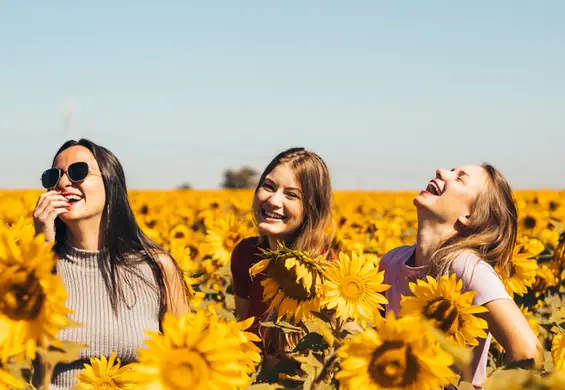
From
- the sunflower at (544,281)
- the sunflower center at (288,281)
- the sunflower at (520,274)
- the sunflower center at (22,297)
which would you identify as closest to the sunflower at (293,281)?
the sunflower center at (288,281)

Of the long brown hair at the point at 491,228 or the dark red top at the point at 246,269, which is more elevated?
the long brown hair at the point at 491,228

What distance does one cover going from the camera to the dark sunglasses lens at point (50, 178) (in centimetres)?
297

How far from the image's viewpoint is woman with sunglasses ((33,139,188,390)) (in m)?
3.02

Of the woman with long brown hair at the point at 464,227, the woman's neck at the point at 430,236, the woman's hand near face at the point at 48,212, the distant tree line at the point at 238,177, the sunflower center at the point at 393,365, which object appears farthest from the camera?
the distant tree line at the point at 238,177

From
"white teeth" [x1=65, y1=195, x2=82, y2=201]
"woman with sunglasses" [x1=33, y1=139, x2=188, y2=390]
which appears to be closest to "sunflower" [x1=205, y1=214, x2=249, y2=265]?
"woman with sunglasses" [x1=33, y1=139, x2=188, y2=390]

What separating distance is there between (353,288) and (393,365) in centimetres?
64

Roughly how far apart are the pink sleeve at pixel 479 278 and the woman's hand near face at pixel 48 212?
4.57ft

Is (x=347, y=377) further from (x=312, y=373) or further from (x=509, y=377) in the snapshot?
(x=509, y=377)

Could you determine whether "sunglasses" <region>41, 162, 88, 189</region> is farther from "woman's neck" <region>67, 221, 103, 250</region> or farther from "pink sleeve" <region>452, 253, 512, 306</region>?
"pink sleeve" <region>452, 253, 512, 306</region>

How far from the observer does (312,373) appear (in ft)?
6.29

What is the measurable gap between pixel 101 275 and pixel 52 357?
1547 millimetres

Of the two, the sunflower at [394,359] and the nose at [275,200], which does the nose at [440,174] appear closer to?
the nose at [275,200]

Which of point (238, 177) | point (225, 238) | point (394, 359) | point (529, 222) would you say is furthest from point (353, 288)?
point (238, 177)

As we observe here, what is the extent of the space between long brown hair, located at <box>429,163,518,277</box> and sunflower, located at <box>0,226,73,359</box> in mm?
1618
